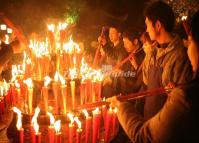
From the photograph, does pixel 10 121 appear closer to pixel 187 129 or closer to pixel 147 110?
pixel 147 110

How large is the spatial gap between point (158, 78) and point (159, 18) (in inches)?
29.0

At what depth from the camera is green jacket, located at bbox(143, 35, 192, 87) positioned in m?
3.52

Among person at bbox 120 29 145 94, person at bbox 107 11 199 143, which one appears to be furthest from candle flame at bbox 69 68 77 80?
person at bbox 120 29 145 94

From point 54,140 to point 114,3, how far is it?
48.2ft

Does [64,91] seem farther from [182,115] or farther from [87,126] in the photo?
[182,115]

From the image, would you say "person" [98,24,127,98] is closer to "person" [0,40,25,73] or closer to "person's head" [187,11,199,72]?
"person" [0,40,25,73]

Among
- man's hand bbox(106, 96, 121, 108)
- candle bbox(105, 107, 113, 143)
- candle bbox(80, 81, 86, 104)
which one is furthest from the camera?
candle bbox(80, 81, 86, 104)

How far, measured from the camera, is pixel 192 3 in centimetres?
1803

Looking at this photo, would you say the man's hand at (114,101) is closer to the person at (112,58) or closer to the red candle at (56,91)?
the red candle at (56,91)

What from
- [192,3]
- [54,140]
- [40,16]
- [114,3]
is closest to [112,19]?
[114,3]

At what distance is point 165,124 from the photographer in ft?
7.34

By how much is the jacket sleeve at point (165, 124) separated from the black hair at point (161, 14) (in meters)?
1.68

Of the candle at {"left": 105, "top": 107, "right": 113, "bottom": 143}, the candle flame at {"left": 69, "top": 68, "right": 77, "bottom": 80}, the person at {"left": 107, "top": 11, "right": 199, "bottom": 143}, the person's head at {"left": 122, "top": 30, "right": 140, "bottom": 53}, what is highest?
the person's head at {"left": 122, "top": 30, "right": 140, "bottom": 53}

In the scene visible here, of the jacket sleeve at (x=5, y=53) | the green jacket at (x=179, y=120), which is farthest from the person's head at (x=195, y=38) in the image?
the jacket sleeve at (x=5, y=53)
